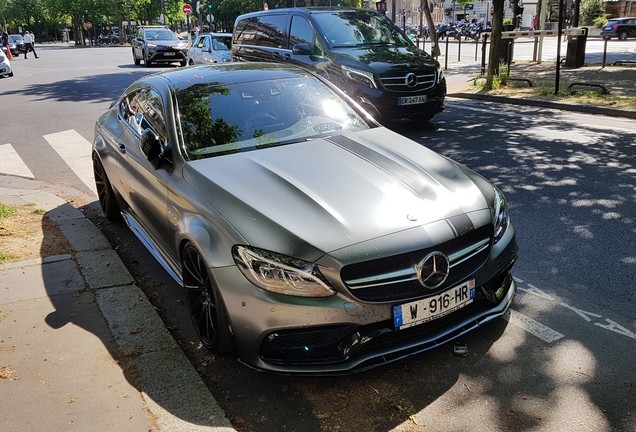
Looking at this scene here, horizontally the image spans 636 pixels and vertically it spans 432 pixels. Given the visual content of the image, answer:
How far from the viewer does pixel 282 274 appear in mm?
2994

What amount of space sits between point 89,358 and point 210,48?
52.5 feet

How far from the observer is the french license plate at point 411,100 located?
986 centimetres

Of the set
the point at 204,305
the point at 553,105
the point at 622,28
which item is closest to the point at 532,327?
the point at 204,305

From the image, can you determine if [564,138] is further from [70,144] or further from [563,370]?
[70,144]

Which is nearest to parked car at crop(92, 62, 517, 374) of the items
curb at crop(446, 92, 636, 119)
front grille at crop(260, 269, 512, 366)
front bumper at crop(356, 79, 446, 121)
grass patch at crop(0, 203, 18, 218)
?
front grille at crop(260, 269, 512, 366)

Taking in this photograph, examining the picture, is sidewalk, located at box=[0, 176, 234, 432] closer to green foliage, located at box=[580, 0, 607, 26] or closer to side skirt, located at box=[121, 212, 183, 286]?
side skirt, located at box=[121, 212, 183, 286]

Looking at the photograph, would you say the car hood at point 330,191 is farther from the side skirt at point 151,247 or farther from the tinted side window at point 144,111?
the tinted side window at point 144,111

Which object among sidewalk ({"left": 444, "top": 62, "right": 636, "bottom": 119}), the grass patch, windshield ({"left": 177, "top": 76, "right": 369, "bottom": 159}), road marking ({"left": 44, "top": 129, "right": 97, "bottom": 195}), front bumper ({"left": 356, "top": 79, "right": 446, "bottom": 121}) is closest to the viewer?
windshield ({"left": 177, "top": 76, "right": 369, "bottom": 159})

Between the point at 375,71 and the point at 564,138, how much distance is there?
302 centimetres

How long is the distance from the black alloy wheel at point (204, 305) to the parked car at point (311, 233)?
1 cm

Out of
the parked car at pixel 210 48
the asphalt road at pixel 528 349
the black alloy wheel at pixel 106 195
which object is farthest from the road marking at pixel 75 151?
the parked car at pixel 210 48

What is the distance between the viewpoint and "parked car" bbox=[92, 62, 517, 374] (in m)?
2.99

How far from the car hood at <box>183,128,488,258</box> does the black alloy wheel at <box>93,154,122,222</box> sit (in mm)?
2286

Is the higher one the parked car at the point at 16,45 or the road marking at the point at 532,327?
the parked car at the point at 16,45
